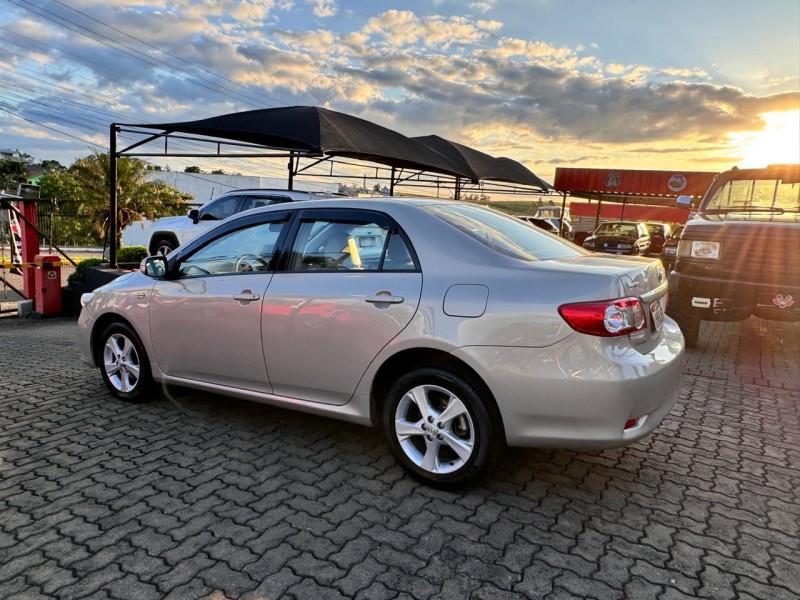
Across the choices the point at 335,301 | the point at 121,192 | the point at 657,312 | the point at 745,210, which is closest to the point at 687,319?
the point at 745,210

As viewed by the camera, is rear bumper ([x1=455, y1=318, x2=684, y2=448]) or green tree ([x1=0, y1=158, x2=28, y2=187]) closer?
rear bumper ([x1=455, y1=318, x2=684, y2=448])

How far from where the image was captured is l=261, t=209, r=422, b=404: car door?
3.14 metres

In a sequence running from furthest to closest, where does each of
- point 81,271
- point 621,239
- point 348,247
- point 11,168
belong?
point 11,168, point 621,239, point 81,271, point 348,247

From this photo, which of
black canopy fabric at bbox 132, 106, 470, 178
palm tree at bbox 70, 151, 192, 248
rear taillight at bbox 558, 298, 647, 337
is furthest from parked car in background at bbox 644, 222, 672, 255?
palm tree at bbox 70, 151, 192, 248

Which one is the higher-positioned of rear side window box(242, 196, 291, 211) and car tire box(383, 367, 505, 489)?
rear side window box(242, 196, 291, 211)

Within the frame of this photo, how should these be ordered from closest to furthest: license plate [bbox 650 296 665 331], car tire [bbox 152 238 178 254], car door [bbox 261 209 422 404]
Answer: license plate [bbox 650 296 665 331]
car door [bbox 261 209 422 404]
car tire [bbox 152 238 178 254]

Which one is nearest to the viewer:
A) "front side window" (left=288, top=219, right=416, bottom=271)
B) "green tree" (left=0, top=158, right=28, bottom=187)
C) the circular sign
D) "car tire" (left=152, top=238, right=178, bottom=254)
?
"front side window" (left=288, top=219, right=416, bottom=271)

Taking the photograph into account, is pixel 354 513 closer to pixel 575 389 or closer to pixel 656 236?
pixel 575 389

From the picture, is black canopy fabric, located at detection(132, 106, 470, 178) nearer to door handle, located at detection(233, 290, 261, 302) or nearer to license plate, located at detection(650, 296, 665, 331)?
door handle, located at detection(233, 290, 261, 302)

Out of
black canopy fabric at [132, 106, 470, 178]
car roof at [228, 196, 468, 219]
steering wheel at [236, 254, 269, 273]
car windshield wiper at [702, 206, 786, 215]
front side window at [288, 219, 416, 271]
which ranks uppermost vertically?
black canopy fabric at [132, 106, 470, 178]

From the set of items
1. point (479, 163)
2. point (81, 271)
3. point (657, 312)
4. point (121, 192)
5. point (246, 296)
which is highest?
point (479, 163)

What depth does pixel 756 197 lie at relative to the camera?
693 centimetres

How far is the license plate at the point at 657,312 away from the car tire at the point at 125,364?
3.57m

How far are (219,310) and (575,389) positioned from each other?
2.36 metres
